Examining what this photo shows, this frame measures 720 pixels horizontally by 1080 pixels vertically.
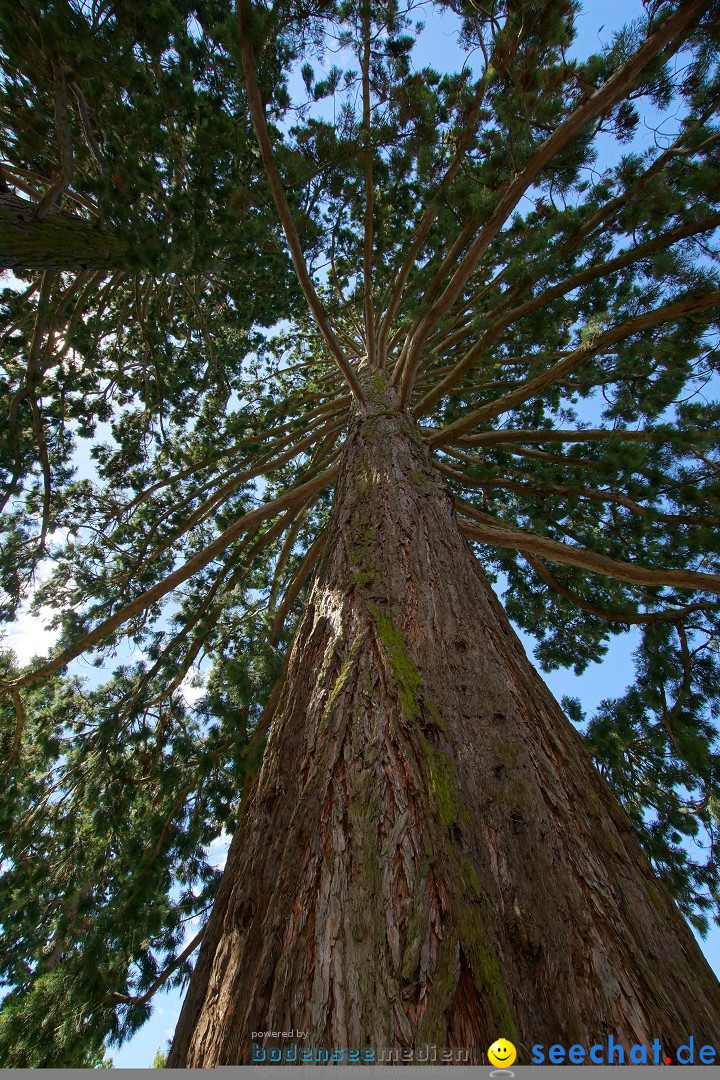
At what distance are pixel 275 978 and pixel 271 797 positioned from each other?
0.51 m

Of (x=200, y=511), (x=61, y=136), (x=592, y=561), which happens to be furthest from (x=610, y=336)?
(x=200, y=511)

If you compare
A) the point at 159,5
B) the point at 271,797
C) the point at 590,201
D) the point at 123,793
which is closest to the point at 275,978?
the point at 271,797

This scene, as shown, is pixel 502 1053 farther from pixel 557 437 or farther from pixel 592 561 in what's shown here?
pixel 557 437

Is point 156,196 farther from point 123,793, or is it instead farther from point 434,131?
point 123,793

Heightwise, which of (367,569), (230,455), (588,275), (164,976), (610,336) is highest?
(230,455)

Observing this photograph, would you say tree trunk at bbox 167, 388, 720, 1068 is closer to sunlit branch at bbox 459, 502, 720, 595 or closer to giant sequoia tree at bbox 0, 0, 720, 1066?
giant sequoia tree at bbox 0, 0, 720, 1066

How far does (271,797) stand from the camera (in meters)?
1.59

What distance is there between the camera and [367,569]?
2.18 metres

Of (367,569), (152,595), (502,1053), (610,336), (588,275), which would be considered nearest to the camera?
(502,1053)

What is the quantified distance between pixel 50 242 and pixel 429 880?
3.50 meters

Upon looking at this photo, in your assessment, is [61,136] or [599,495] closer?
[61,136]

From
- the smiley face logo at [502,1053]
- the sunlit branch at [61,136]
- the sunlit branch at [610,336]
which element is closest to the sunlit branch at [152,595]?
the sunlit branch at [610,336]

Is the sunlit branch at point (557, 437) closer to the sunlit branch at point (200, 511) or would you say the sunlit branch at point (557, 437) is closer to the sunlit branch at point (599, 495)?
the sunlit branch at point (599, 495)

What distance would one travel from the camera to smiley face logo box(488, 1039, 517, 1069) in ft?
2.99
